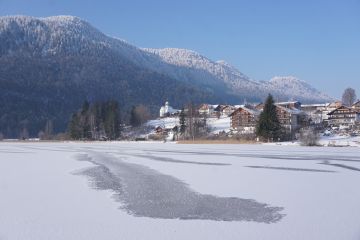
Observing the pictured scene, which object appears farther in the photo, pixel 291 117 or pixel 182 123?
pixel 182 123

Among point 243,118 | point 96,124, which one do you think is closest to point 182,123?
point 243,118

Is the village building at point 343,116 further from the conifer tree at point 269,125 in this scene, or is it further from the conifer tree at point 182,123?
the conifer tree at point 269,125

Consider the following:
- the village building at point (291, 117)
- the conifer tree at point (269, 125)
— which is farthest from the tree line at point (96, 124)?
the conifer tree at point (269, 125)

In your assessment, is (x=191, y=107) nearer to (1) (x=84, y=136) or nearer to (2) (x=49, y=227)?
(1) (x=84, y=136)

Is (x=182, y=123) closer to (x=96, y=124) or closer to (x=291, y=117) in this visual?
(x=291, y=117)

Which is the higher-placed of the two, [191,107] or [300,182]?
[191,107]

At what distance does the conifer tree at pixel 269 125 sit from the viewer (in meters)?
57.2

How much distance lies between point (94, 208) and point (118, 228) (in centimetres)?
220

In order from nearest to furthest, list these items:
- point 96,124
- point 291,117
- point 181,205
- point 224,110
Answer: point 181,205 < point 291,117 < point 96,124 < point 224,110

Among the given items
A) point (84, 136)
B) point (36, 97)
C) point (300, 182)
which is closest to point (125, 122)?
point (84, 136)

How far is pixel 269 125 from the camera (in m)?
57.2

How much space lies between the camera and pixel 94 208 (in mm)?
11453

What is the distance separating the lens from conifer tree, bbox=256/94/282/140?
188ft

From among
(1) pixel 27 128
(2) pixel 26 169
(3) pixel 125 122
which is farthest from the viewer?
(1) pixel 27 128
